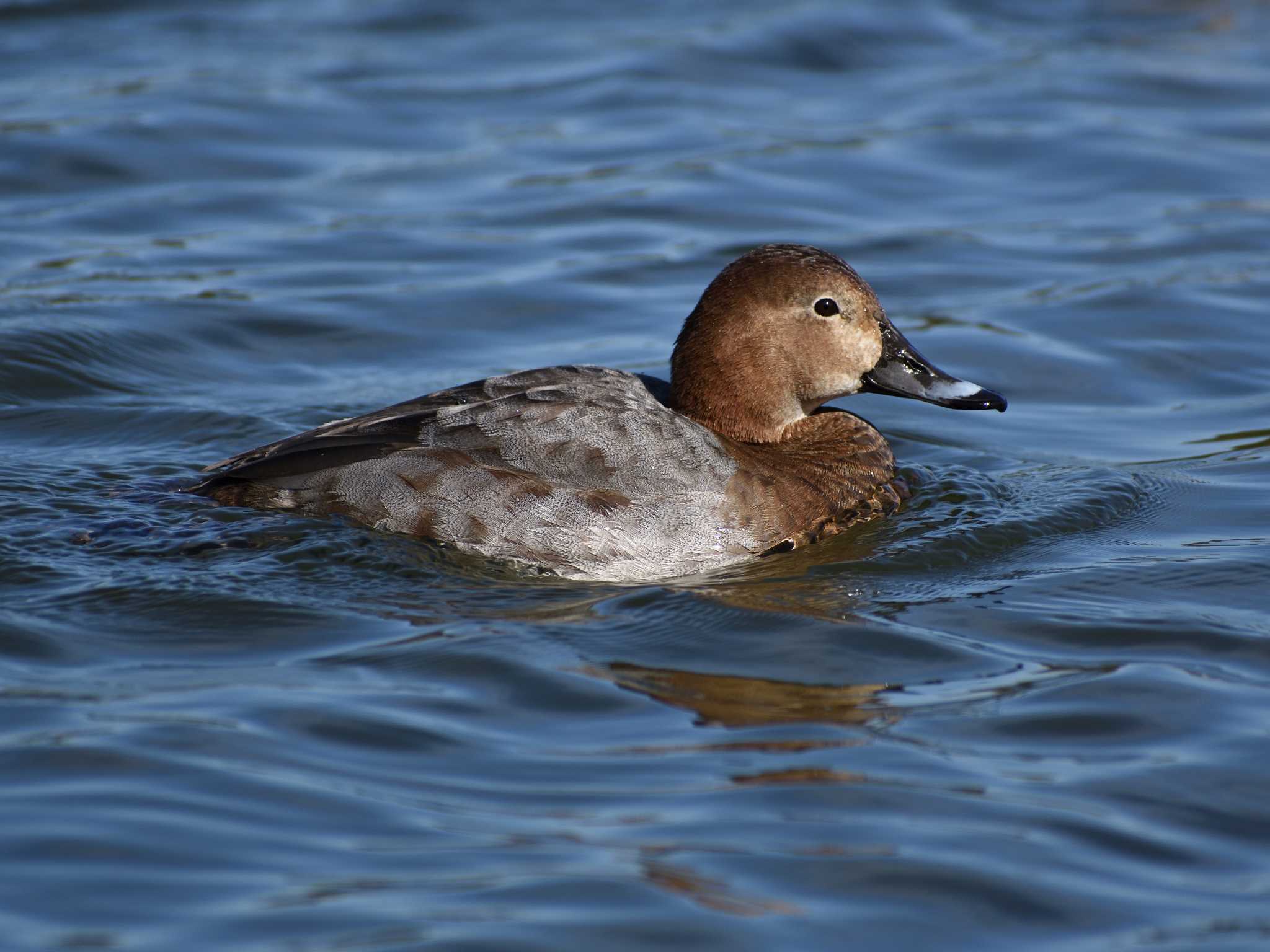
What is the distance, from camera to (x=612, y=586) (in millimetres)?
5758

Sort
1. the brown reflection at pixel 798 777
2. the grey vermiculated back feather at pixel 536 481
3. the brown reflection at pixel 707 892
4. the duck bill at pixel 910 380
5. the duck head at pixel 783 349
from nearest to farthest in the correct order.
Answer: the brown reflection at pixel 707 892
the brown reflection at pixel 798 777
the grey vermiculated back feather at pixel 536 481
the duck head at pixel 783 349
the duck bill at pixel 910 380

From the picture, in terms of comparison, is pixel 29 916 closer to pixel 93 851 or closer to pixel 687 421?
pixel 93 851

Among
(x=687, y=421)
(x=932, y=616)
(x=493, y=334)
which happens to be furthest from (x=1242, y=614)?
(x=493, y=334)

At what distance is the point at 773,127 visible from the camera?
12.2 m

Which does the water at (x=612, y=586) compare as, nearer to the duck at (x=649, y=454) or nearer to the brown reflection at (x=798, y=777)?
the brown reflection at (x=798, y=777)

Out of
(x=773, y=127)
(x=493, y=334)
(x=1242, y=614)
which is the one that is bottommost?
(x=1242, y=614)

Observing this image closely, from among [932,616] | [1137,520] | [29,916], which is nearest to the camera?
[29,916]

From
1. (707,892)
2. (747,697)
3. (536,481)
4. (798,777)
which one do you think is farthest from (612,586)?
(707,892)

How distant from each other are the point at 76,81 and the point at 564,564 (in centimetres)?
827

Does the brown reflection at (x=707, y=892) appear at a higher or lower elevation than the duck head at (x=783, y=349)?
lower

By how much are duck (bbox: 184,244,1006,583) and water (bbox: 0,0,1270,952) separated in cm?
14

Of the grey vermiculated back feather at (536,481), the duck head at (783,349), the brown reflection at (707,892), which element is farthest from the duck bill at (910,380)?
the brown reflection at (707,892)

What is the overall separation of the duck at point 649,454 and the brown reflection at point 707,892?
1972 mm

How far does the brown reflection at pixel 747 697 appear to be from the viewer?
15.7 ft
